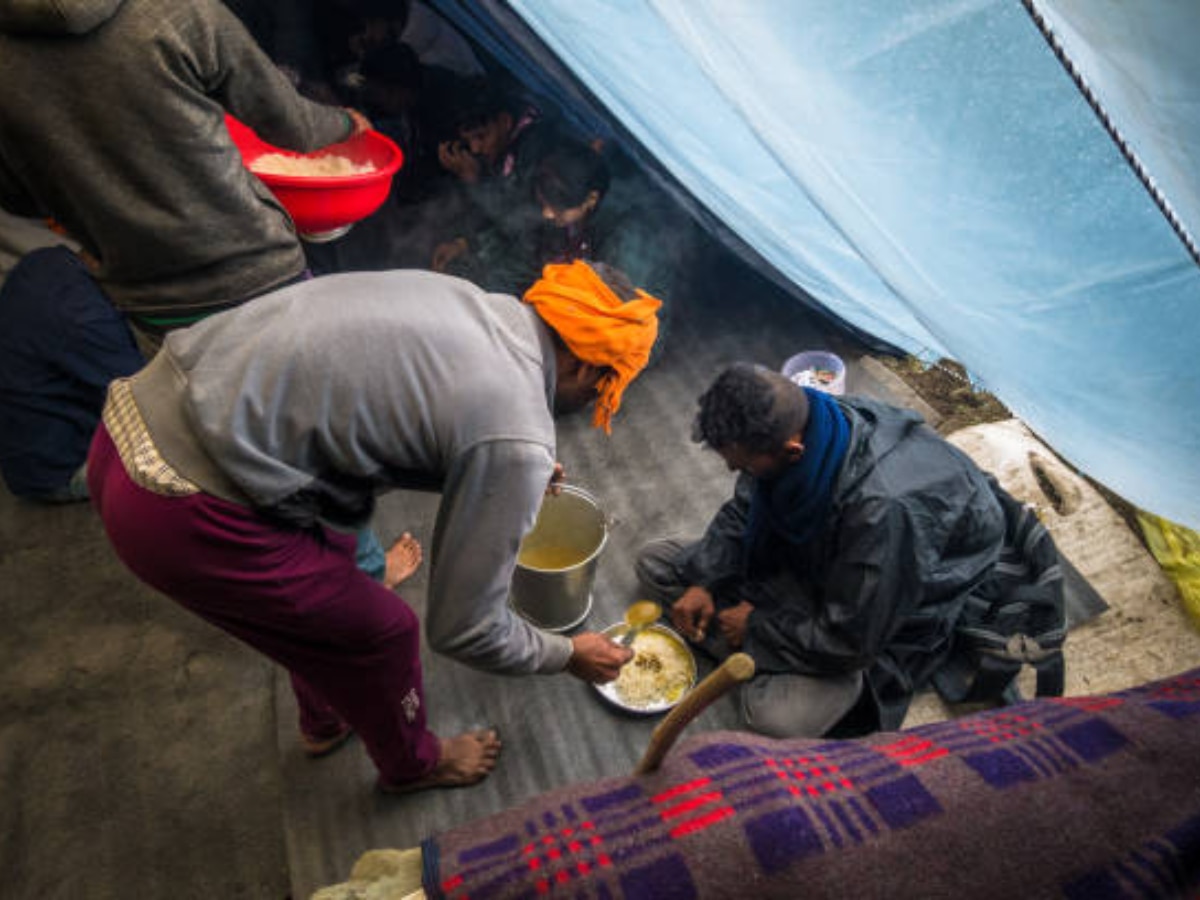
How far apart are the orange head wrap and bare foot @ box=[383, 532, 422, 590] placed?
153cm

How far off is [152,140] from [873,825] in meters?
2.02

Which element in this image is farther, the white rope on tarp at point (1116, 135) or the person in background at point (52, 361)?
the person in background at point (52, 361)

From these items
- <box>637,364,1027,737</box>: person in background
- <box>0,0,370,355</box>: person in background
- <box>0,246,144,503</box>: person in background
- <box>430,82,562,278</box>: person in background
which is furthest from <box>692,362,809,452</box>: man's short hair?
<box>0,246,144,503</box>: person in background

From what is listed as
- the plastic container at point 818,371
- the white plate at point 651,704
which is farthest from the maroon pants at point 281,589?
the plastic container at point 818,371

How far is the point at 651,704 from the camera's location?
7.29ft

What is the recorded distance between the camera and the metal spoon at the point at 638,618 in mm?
2205

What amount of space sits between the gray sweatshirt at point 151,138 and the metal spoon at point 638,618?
1.47 metres

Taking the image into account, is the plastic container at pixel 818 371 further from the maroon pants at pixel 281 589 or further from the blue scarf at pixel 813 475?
the maroon pants at pixel 281 589

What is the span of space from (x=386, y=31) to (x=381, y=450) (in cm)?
338

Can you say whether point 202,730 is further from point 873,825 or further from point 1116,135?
point 1116,135

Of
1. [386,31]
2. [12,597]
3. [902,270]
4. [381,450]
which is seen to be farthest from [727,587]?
[386,31]

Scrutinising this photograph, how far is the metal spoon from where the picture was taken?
7.23 feet

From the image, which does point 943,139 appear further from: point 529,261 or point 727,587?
point 529,261

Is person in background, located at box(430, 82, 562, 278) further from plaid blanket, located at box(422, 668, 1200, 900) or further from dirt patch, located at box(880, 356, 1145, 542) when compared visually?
plaid blanket, located at box(422, 668, 1200, 900)
